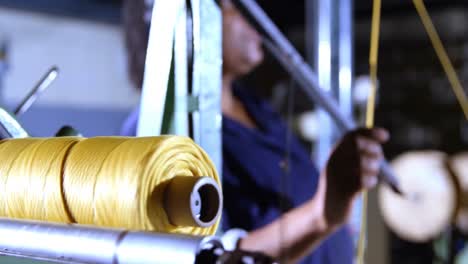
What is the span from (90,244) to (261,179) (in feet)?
2.01

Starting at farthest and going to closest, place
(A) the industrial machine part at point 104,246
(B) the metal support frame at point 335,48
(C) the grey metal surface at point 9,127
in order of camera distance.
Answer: (B) the metal support frame at point 335,48
(C) the grey metal surface at point 9,127
(A) the industrial machine part at point 104,246

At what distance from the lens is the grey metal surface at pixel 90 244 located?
33cm

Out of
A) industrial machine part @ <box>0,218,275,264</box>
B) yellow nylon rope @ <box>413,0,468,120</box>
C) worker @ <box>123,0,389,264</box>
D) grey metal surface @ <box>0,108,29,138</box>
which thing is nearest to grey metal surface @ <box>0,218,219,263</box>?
industrial machine part @ <box>0,218,275,264</box>

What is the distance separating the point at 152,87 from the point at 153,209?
18 cm

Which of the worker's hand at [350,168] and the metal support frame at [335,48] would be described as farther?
the metal support frame at [335,48]

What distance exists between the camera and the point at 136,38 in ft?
3.02

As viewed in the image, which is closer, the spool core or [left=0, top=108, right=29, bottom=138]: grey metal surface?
the spool core

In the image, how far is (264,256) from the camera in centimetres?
31

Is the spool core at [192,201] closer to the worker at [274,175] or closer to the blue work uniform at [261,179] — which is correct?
the worker at [274,175]

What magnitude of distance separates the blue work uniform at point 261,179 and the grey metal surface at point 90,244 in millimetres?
512

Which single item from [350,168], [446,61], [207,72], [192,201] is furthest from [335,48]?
[192,201]

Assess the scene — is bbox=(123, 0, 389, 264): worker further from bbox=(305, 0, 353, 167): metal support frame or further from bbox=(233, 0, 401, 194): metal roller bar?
bbox=(305, 0, 353, 167): metal support frame

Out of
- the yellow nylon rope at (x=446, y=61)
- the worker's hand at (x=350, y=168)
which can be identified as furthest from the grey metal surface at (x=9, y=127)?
the yellow nylon rope at (x=446, y=61)

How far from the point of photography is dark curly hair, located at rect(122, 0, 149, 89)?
902 mm
